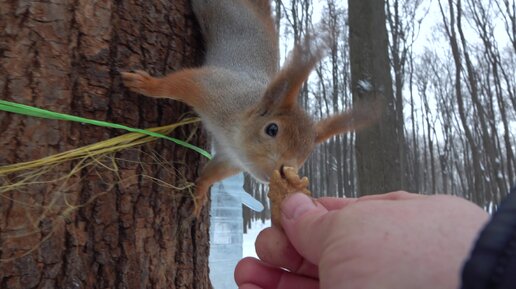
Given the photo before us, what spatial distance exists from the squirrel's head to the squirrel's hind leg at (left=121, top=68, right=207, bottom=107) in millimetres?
239

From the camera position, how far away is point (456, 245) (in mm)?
818

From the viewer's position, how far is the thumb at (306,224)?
3.35 feet

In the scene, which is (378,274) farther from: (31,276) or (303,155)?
(303,155)

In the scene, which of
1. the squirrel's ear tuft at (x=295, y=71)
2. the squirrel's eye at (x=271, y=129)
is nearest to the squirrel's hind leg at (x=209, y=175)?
the squirrel's eye at (x=271, y=129)

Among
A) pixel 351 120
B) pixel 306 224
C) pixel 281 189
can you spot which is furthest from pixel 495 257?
pixel 351 120

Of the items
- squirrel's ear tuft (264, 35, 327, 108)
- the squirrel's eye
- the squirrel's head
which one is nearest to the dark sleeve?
squirrel's ear tuft (264, 35, 327, 108)

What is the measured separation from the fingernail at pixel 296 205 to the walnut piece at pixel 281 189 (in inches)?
2.4

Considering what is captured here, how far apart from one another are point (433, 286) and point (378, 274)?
10 cm

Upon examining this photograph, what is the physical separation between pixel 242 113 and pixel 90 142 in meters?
0.75

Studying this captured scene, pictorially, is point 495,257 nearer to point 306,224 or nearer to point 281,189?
point 306,224

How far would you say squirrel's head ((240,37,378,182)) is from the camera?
5.77 feet

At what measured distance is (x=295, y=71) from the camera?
1505 millimetres

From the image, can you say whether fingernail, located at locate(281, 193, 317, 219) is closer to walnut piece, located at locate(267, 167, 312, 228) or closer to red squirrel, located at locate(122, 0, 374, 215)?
walnut piece, located at locate(267, 167, 312, 228)

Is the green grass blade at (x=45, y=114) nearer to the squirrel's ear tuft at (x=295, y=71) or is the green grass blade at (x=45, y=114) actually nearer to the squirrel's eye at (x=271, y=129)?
the squirrel's ear tuft at (x=295, y=71)
